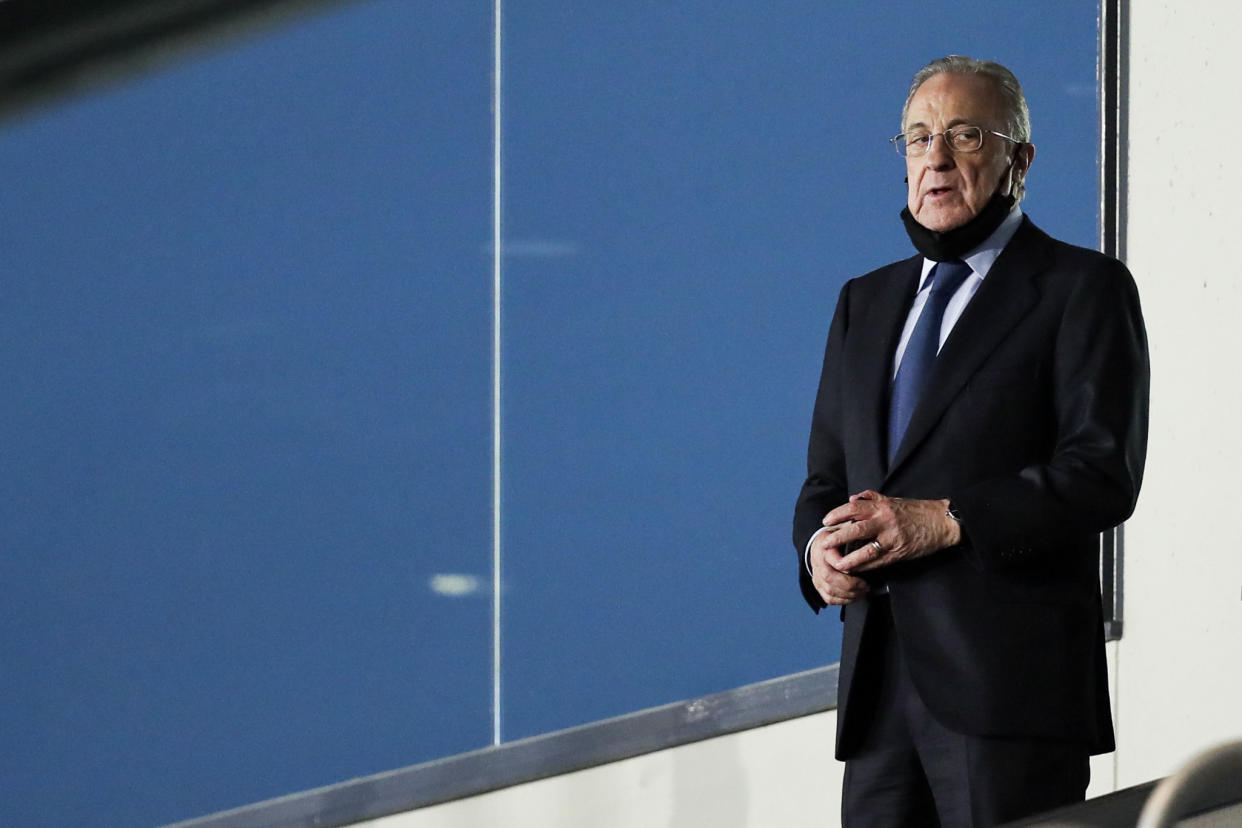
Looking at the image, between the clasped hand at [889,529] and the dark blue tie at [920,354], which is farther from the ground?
the dark blue tie at [920,354]

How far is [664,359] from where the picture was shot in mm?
3420

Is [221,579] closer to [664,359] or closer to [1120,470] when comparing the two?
[664,359]

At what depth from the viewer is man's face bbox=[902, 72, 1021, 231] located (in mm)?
2090

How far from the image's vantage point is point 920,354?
6.93ft

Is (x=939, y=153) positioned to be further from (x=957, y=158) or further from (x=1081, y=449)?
(x=1081, y=449)

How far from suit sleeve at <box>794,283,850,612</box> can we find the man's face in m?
0.24

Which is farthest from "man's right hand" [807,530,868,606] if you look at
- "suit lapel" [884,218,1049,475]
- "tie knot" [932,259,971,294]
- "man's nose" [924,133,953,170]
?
"man's nose" [924,133,953,170]

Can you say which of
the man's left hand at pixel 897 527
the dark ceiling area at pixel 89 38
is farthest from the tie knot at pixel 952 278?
the dark ceiling area at pixel 89 38

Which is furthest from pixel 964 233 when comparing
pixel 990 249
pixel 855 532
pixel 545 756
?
pixel 545 756

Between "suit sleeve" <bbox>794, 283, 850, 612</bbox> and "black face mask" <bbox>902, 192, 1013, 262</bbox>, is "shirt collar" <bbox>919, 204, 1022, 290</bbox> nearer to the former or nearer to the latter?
"black face mask" <bbox>902, 192, 1013, 262</bbox>

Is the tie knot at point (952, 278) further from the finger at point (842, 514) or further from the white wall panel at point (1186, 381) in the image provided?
the white wall panel at point (1186, 381)

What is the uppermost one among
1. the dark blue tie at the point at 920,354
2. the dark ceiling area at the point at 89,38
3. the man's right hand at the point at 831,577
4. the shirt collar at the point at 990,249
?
the dark ceiling area at the point at 89,38

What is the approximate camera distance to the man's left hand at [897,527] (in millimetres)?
1999

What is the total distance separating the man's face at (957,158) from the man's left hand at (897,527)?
1.30ft
